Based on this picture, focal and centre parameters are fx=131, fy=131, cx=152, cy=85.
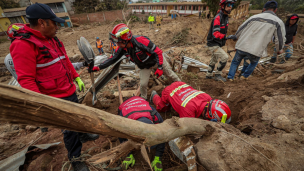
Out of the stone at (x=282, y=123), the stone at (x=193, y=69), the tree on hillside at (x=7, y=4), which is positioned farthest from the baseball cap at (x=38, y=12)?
the tree on hillside at (x=7, y=4)

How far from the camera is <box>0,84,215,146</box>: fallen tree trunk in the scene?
598 millimetres

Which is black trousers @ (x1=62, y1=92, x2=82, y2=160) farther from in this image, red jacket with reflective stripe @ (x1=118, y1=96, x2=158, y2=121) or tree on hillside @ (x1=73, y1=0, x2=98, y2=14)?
tree on hillside @ (x1=73, y1=0, x2=98, y2=14)

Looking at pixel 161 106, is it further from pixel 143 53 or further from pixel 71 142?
pixel 71 142

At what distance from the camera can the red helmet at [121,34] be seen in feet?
8.46

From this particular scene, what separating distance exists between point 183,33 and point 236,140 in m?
9.81

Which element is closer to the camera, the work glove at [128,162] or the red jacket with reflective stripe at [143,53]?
the work glove at [128,162]

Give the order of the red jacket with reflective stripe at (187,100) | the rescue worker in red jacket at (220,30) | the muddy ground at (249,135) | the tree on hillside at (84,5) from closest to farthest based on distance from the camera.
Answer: the muddy ground at (249,135) → the red jacket with reflective stripe at (187,100) → the rescue worker in red jacket at (220,30) → the tree on hillside at (84,5)

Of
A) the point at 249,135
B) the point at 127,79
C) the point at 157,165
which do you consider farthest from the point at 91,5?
the point at 249,135

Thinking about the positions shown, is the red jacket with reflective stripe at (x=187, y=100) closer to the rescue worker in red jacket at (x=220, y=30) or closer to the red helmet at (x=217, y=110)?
the red helmet at (x=217, y=110)

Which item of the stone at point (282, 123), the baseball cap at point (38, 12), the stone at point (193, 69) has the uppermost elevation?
the baseball cap at point (38, 12)

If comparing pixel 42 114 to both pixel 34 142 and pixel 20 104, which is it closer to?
pixel 20 104

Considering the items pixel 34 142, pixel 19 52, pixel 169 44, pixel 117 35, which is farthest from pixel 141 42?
pixel 169 44

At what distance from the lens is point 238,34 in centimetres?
349

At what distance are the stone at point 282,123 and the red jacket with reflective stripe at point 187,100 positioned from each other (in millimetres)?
854
